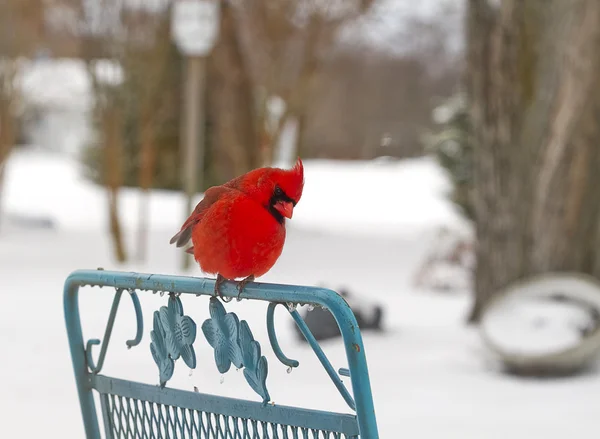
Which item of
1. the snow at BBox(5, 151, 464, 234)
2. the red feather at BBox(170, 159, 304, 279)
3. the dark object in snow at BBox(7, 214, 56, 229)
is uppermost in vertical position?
the red feather at BBox(170, 159, 304, 279)

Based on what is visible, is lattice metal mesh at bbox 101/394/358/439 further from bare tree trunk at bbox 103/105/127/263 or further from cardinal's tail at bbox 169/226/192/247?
bare tree trunk at bbox 103/105/127/263

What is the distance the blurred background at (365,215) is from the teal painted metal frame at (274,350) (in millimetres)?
583

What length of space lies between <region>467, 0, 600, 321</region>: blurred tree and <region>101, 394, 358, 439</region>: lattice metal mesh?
4.59 metres

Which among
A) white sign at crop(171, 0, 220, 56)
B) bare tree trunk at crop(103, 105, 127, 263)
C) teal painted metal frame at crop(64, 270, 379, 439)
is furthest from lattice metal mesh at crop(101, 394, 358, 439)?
bare tree trunk at crop(103, 105, 127, 263)

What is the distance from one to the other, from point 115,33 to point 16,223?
15.1 ft

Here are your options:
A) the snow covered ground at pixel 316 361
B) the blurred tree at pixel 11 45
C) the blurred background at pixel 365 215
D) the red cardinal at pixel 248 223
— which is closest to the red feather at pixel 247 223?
the red cardinal at pixel 248 223

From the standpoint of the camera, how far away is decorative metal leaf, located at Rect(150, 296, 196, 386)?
183cm

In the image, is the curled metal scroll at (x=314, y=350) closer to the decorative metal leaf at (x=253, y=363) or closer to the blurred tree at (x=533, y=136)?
the decorative metal leaf at (x=253, y=363)

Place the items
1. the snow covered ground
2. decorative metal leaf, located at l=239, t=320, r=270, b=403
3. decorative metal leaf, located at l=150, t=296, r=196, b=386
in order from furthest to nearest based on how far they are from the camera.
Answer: the snow covered ground < decorative metal leaf, located at l=150, t=296, r=196, b=386 < decorative metal leaf, located at l=239, t=320, r=270, b=403

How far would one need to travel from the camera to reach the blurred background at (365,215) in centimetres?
488

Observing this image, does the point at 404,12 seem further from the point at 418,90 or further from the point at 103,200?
the point at 418,90

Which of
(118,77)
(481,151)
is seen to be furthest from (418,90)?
(481,151)

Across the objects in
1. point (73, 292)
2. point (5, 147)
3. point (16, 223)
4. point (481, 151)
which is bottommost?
point (16, 223)

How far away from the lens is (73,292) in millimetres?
2148
